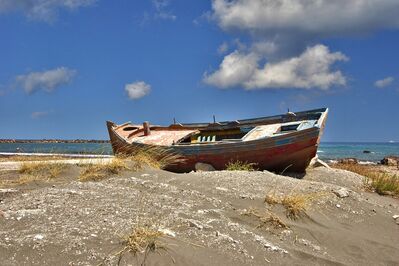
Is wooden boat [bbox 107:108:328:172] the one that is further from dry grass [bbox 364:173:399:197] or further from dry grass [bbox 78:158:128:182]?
dry grass [bbox 78:158:128:182]

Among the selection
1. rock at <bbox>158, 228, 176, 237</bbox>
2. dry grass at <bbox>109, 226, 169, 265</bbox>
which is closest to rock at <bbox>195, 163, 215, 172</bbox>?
rock at <bbox>158, 228, 176, 237</bbox>

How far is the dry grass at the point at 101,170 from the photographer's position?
301 inches

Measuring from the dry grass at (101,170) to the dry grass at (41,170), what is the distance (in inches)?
20.5

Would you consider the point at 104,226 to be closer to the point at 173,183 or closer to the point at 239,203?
the point at 239,203

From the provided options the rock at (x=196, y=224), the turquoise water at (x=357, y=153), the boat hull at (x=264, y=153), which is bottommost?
the turquoise water at (x=357, y=153)

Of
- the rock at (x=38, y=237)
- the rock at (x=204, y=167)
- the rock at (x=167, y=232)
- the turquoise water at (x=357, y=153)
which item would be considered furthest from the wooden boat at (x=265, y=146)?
the turquoise water at (x=357, y=153)

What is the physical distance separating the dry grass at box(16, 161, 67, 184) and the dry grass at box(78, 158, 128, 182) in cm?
52

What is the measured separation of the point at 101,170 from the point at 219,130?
30.5 ft

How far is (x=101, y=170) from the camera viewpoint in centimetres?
822

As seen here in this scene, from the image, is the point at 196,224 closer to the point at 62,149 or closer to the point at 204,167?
the point at 204,167

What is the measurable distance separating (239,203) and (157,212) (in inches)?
62.1

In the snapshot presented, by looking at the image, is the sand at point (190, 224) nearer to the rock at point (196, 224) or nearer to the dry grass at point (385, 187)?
Result: the rock at point (196, 224)

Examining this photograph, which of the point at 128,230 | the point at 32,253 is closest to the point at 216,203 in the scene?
the point at 128,230

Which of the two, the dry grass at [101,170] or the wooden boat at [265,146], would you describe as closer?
the dry grass at [101,170]
